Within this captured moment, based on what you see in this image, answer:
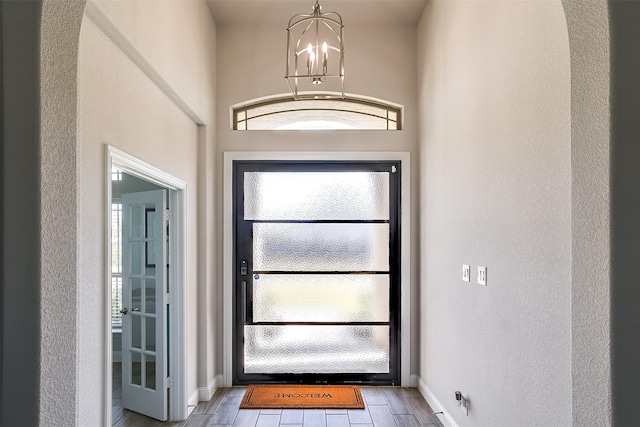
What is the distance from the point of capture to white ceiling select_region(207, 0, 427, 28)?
162 inches

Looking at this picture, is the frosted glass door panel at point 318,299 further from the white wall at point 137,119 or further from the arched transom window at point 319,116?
the arched transom window at point 319,116

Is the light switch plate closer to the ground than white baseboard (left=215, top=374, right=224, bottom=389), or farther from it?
farther from it

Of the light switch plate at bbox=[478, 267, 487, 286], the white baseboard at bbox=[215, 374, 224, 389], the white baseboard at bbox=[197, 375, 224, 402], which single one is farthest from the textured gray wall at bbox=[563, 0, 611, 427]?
the white baseboard at bbox=[215, 374, 224, 389]

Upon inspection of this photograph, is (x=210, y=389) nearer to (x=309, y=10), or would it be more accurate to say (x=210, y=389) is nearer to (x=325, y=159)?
(x=325, y=159)

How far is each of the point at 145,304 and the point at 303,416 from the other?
4.80 ft

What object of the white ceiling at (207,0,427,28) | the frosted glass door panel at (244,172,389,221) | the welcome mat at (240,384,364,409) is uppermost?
the white ceiling at (207,0,427,28)

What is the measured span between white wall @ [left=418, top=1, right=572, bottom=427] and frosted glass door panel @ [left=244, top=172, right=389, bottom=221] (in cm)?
74

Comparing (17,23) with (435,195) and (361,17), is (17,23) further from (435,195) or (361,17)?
(361,17)

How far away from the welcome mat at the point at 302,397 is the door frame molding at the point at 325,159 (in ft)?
1.33

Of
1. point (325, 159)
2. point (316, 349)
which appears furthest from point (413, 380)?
point (325, 159)

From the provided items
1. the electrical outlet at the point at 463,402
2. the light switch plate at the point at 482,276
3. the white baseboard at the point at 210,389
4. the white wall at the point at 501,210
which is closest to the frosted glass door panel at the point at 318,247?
the white wall at the point at 501,210

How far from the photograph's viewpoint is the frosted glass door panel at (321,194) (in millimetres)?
4598

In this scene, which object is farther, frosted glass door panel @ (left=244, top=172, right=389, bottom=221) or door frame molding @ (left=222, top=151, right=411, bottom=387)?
frosted glass door panel @ (left=244, top=172, right=389, bottom=221)

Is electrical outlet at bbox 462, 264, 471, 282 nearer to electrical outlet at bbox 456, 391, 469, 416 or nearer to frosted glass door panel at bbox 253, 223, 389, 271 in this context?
electrical outlet at bbox 456, 391, 469, 416
